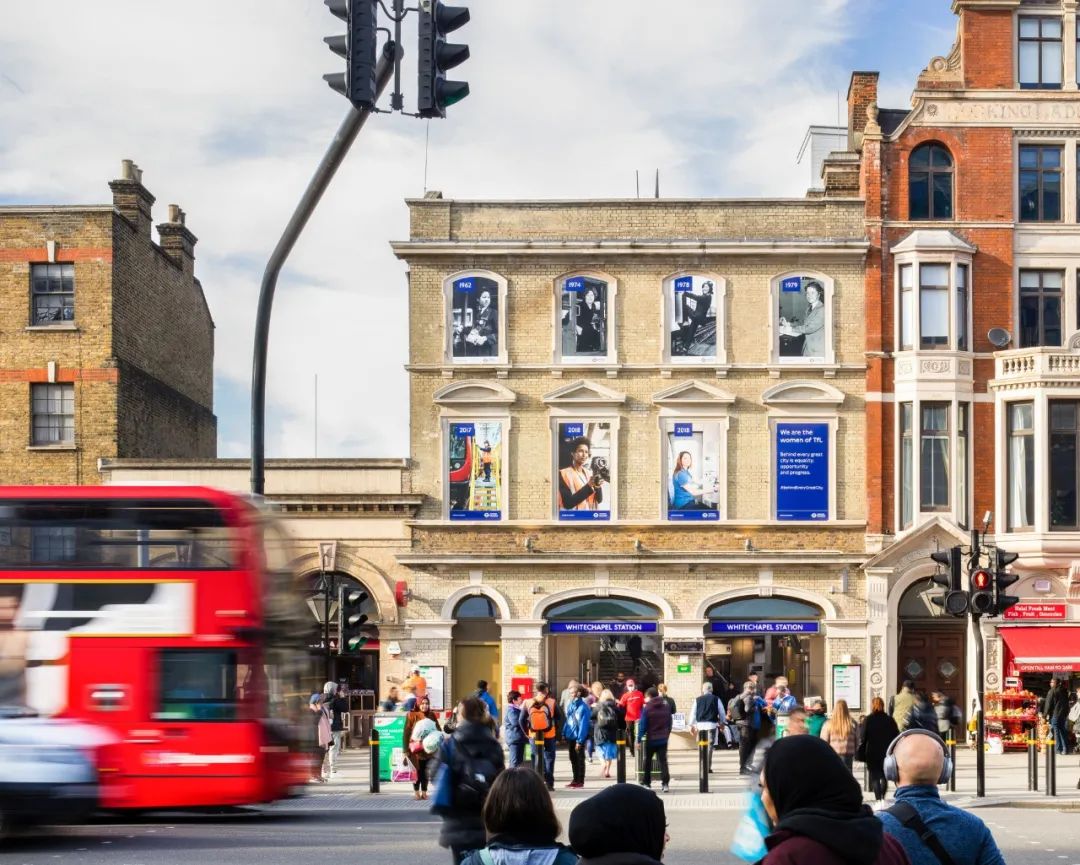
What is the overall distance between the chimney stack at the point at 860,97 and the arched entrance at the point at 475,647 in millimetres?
13083

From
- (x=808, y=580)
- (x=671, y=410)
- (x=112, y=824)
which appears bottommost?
(x=112, y=824)

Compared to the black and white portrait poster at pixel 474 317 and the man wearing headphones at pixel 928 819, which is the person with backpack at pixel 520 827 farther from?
the black and white portrait poster at pixel 474 317

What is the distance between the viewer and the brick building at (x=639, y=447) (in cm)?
3494

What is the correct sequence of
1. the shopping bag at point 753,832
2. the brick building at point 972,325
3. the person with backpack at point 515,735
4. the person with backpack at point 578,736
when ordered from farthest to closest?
the brick building at point 972,325
the person with backpack at point 515,735
the person with backpack at point 578,736
the shopping bag at point 753,832

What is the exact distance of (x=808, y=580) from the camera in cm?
3494

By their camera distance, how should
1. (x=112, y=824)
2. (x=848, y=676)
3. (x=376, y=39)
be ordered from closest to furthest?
1. (x=376, y=39)
2. (x=112, y=824)
3. (x=848, y=676)

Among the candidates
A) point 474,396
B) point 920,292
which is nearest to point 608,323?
point 474,396

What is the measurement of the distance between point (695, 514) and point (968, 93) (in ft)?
35.0

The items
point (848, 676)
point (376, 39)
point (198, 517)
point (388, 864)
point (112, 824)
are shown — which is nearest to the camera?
point (376, 39)

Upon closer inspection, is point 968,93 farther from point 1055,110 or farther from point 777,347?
point 777,347

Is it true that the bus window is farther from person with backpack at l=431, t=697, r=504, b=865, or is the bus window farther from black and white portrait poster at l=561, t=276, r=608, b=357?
black and white portrait poster at l=561, t=276, r=608, b=357

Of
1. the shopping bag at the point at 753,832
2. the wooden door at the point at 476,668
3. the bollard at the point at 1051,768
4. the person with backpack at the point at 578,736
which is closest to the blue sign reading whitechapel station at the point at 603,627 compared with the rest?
the wooden door at the point at 476,668

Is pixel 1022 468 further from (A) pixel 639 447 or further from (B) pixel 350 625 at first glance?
(B) pixel 350 625

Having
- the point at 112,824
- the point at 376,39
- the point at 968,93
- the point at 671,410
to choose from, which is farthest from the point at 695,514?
the point at 376,39
